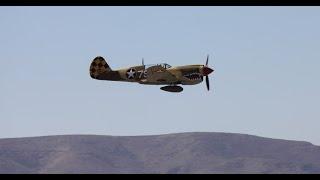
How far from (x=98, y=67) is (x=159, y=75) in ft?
49.7

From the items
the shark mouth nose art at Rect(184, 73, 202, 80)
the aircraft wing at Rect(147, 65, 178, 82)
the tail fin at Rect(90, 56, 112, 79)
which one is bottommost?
the tail fin at Rect(90, 56, 112, 79)

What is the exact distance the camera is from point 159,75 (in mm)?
65875

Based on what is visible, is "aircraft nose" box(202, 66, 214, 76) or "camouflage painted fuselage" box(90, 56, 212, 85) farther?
"aircraft nose" box(202, 66, 214, 76)

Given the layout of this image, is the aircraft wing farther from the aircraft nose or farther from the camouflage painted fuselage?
the aircraft nose

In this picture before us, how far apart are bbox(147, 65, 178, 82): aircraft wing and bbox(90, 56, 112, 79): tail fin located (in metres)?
10.2

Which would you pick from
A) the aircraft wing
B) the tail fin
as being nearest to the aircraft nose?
the aircraft wing

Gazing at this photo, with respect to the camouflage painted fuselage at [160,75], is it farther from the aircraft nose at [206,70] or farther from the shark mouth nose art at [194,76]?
the aircraft nose at [206,70]

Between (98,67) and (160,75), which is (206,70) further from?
(98,67)

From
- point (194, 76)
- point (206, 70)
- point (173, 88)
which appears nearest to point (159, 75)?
point (194, 76)

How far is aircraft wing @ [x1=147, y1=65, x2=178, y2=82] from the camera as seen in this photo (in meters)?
64.4
